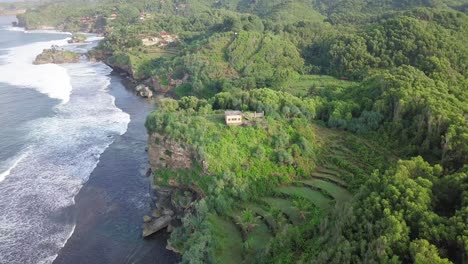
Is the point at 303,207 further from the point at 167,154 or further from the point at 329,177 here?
the point at 167,154

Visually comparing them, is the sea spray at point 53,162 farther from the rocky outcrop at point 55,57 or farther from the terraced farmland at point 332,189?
the terraced farmland at point 332,189

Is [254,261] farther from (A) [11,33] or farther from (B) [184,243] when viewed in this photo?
(A) [11,33]

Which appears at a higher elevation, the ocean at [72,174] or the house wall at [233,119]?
the house wall at [233,119]

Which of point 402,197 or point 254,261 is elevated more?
point 402,197

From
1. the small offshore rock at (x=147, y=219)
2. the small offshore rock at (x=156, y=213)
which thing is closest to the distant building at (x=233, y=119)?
the small offshore rock at (x=156, y=213)

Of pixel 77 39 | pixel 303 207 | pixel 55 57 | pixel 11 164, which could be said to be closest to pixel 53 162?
pixel 11 164

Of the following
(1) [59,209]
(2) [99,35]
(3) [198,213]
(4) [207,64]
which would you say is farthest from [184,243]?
(2) [99,35]

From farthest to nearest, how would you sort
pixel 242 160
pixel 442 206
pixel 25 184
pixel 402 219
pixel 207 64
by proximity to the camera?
1. pixel 207 64
2. pixel 25 184
3. pixel 242 160
4. pixel 442 206
5. pixel 402 219
